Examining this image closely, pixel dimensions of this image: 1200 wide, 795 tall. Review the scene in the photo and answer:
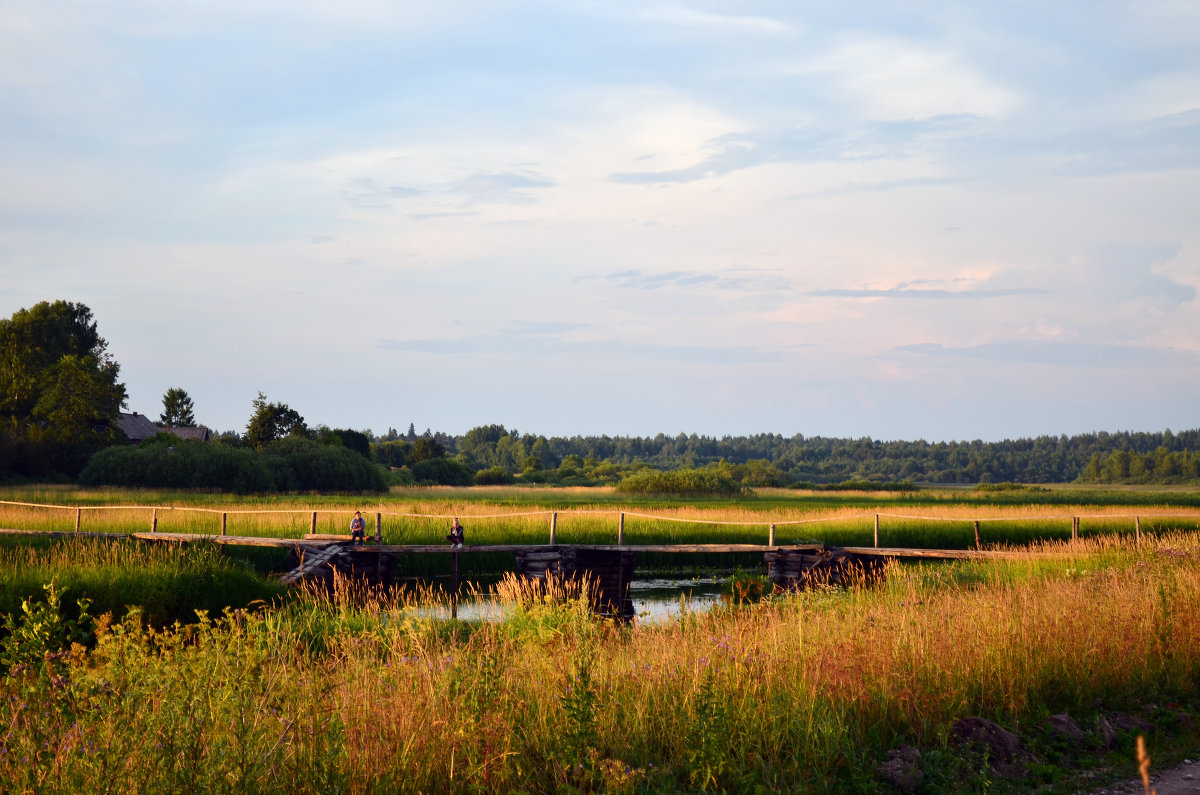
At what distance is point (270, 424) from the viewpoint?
211 feet

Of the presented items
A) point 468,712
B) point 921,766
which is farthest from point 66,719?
point 921,766

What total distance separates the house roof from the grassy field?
75.0 meters

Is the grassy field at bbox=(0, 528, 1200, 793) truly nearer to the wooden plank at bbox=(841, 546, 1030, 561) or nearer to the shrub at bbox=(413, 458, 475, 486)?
the wooden plank at bbox=(841, 546, 1030, 561)

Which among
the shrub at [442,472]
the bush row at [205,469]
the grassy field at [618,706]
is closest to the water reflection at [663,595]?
the grassy field at [618,706]

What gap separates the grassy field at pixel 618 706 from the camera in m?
5.15

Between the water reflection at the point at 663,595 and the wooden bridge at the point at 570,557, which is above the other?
the wooden bridge at the point at 570,557

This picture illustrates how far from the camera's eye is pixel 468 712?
238 inches

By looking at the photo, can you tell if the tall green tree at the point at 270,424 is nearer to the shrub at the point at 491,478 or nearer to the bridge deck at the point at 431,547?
the shrub at the point at 491,478

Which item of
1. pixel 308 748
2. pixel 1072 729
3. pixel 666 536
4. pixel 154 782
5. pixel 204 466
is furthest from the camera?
pixel 204 466

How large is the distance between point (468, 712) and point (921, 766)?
310cm

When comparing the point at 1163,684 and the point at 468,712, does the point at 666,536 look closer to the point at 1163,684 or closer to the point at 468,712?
the point at 1163,684

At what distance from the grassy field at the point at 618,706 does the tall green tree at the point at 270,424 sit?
2273 inches

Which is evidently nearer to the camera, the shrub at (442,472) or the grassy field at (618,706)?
the grassy field at (618,706)

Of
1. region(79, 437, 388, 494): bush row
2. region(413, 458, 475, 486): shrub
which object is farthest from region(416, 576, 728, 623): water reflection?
region(413, 458, 475, 486): shrub
